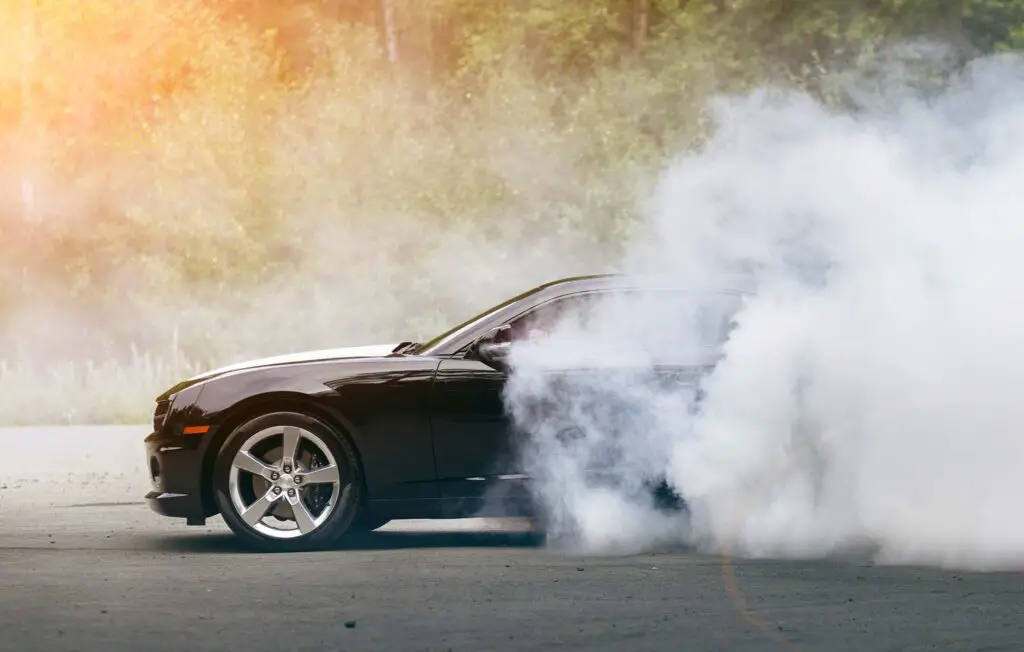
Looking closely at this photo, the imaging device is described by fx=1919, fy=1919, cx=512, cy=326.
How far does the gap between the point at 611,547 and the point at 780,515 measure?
3.21 ft

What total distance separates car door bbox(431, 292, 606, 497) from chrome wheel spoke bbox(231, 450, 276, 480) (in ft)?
3.05

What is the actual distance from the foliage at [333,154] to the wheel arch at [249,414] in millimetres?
15514

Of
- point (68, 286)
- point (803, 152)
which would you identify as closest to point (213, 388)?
point (803, 152)

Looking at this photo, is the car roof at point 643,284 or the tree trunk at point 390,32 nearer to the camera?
the car roof at point 643,284

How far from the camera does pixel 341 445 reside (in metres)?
10.5

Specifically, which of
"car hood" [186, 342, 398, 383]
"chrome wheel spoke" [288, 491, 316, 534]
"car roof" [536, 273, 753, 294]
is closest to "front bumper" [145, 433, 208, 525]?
"car hood" [186, 342, 398, 383]

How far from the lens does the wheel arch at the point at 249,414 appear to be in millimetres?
10617

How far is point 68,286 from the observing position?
38531 mm

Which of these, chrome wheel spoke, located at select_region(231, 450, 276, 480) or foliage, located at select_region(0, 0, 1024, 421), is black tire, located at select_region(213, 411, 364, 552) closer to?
chrome wheel spoke, located at select_region(231, 450, 276, 480)

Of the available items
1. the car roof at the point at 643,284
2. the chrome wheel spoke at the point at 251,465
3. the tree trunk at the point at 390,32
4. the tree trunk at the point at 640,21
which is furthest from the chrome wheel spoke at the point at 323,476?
the tree trunk at the point at 390,32

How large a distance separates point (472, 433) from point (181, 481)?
1.65 m

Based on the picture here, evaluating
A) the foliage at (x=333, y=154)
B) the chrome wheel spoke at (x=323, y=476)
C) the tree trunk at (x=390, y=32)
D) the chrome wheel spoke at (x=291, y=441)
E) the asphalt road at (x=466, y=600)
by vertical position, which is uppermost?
the tree trunk at (x=390, y=32)

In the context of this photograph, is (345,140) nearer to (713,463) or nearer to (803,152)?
(803,152)

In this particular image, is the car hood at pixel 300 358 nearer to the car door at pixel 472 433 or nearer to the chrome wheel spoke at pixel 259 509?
the car door at pixel 472 433
